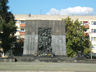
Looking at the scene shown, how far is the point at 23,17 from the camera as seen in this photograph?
55.8m

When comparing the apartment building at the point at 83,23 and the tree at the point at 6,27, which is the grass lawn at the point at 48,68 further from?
the apartment building at the point at 83,23

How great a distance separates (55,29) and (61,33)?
111 centimetres

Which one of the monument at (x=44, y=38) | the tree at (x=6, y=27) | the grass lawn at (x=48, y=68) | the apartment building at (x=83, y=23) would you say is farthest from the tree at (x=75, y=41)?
the grass lawn at (x=48, y=68)

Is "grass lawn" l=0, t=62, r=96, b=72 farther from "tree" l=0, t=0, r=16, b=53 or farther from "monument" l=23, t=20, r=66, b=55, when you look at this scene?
"tree" l=0, t=0, r=16, b=53

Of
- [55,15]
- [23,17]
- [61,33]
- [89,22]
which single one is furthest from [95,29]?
[61,33]

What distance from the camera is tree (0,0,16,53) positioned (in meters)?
31.9

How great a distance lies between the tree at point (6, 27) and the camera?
31938mm

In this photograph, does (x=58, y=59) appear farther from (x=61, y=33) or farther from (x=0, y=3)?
(x=0, y=3)

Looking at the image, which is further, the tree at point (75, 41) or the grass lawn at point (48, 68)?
the tree at point (75, 41)

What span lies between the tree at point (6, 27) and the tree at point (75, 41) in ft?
45.3

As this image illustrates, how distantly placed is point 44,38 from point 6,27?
8.82 m

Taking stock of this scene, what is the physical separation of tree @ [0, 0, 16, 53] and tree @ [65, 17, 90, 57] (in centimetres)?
1382

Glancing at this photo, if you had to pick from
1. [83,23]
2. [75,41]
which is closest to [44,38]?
[75,41]

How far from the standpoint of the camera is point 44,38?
26672 mm
